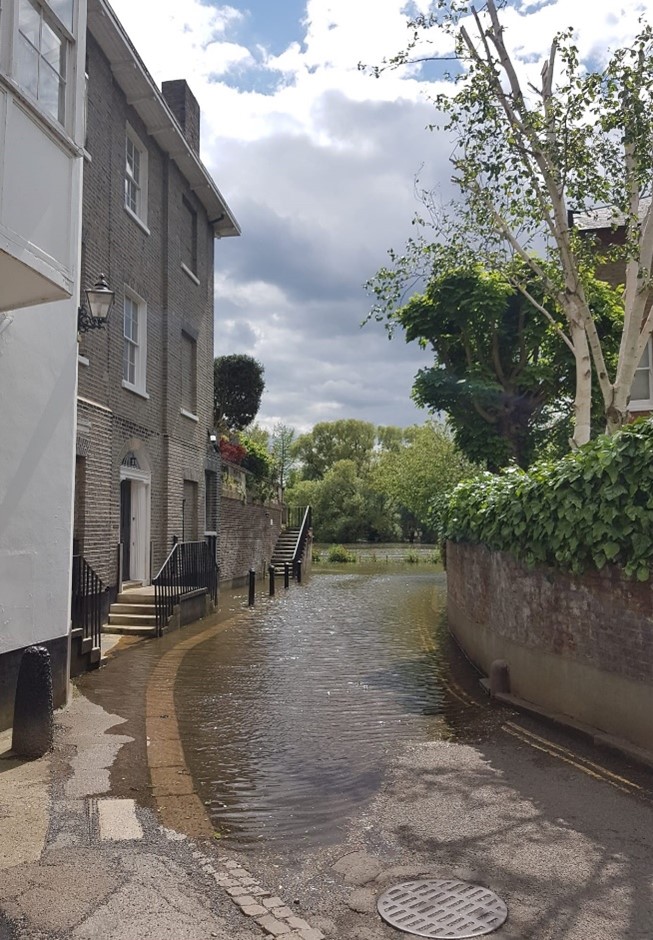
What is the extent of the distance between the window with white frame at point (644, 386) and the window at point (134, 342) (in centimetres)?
1075

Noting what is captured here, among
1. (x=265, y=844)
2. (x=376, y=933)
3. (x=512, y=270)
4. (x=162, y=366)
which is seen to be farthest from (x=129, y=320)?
(x=376, y=933)

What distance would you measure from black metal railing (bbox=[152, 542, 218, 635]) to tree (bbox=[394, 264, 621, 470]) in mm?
7381

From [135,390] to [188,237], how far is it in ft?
19.4

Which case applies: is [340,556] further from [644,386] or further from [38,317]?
[38,317]

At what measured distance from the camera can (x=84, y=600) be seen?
32.5 ft

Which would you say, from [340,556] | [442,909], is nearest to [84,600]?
[442,909]

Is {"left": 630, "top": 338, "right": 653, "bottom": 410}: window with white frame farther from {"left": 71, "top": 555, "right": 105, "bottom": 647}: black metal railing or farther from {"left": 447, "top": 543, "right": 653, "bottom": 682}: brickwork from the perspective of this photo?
{"left": 71, "top": 555, "right": 105, "bottom": 647}: black metal railing

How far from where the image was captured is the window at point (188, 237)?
19094 millimetres

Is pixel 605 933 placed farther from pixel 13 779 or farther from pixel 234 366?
pixel 234 366

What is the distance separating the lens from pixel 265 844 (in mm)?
4777

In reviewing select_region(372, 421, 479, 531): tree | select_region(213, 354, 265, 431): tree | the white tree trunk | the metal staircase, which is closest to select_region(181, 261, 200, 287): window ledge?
the white tree trunk

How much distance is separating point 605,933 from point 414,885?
962 millimetres

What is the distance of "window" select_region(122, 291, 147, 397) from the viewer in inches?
623

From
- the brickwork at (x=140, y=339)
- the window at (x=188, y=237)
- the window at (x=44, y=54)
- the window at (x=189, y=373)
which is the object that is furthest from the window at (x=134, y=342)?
the window at (x=44, y=54)
